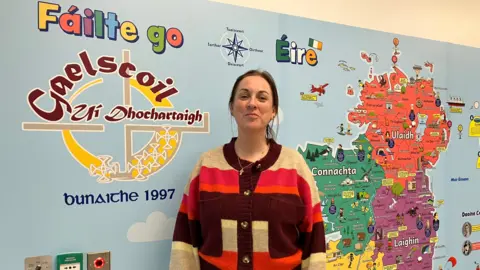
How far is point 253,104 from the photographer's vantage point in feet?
4.39

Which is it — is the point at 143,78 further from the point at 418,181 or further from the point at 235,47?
the point at 418,181

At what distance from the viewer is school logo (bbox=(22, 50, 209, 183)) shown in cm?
133

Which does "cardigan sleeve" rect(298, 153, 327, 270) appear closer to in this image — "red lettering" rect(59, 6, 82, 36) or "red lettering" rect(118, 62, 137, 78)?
"red lettering" rect(118, 62, 137, 78)

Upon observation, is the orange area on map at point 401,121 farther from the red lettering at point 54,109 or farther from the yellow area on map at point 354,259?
the red lettering at point 54,109

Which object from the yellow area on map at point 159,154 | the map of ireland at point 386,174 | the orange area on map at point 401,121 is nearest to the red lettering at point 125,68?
the yellow area on map at point 159,154

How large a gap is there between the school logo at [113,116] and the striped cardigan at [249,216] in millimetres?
170

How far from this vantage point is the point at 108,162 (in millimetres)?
1402

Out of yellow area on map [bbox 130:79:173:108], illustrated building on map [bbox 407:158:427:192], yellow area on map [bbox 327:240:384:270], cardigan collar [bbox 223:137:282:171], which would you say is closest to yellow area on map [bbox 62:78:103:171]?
yellow area on map [bbox 130:79:173:108]

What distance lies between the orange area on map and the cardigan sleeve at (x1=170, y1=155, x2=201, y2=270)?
859mm

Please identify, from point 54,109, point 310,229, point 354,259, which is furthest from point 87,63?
point 354,259

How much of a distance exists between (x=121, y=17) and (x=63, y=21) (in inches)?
7.1

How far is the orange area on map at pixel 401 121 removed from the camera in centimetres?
198

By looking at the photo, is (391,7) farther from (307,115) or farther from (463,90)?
(307,115)

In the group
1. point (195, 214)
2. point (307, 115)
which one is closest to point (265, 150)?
point (195, 214)
